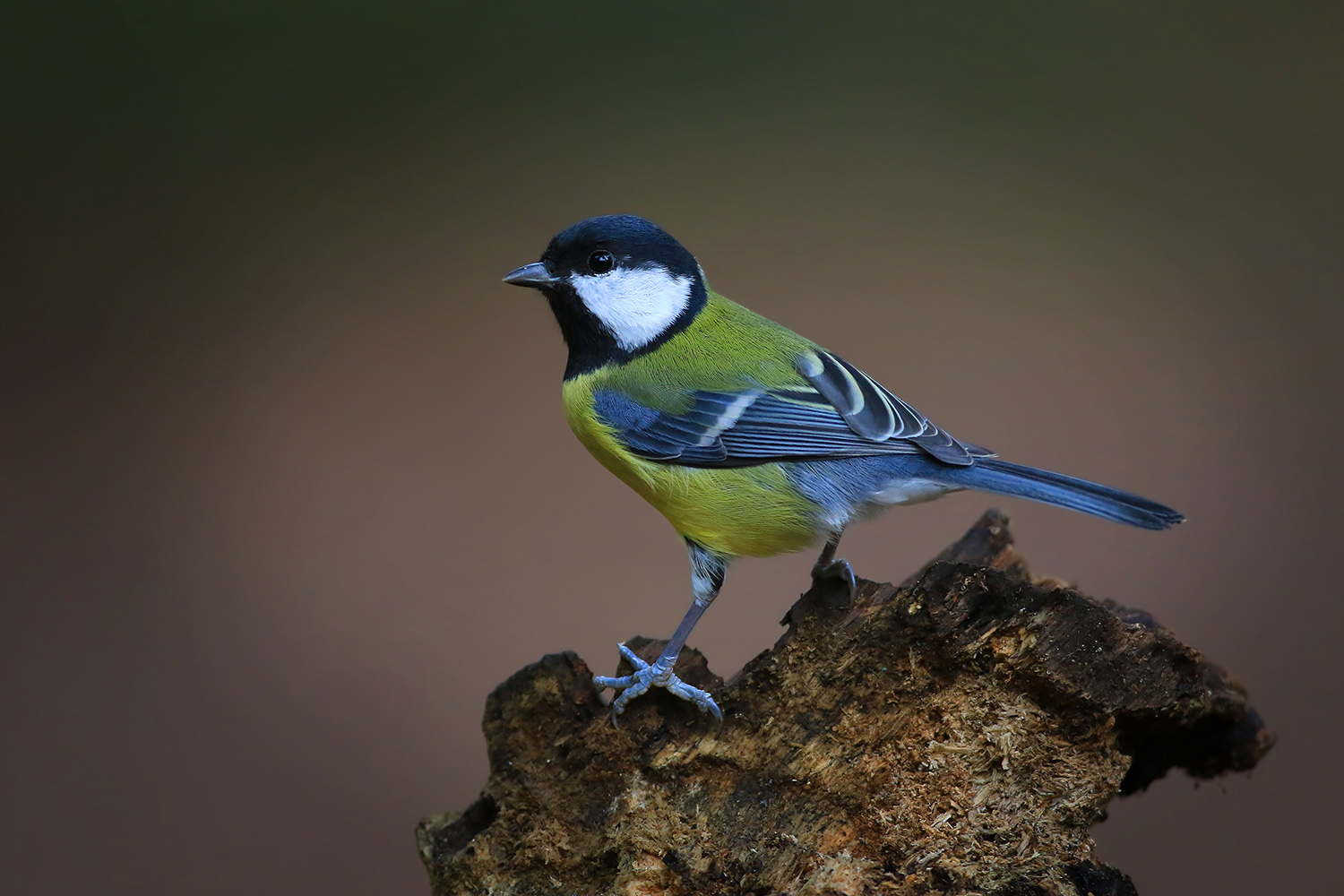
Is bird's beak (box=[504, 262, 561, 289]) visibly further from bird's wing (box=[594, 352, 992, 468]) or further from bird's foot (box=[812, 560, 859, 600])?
bird's foot (box=[812, 560, 859, 600])

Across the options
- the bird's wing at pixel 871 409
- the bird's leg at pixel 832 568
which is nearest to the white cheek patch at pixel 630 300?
the bird's wing at pixel 871 409

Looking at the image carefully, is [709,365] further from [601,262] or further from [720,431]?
[601,262]

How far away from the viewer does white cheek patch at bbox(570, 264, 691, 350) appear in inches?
85.8

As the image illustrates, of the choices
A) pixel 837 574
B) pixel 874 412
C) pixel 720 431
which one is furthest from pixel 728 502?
pixel 874 412

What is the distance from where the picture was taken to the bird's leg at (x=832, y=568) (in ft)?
6.16

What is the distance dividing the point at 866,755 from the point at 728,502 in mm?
559

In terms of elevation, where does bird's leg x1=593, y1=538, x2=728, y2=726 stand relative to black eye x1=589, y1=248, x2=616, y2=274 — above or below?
below

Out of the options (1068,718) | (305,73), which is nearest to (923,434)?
(1068,718)

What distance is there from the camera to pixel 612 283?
2.18 metres

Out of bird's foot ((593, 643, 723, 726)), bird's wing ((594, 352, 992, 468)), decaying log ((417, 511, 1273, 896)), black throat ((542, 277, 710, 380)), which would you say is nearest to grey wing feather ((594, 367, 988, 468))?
bird's wing ((594, 352, 992, 468))

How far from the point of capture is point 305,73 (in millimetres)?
4371

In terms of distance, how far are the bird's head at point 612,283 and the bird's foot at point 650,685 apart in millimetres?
708

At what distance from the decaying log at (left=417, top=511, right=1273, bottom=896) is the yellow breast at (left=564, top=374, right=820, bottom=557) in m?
0.18

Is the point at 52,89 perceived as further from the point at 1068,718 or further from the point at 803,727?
the point at 1068,718
